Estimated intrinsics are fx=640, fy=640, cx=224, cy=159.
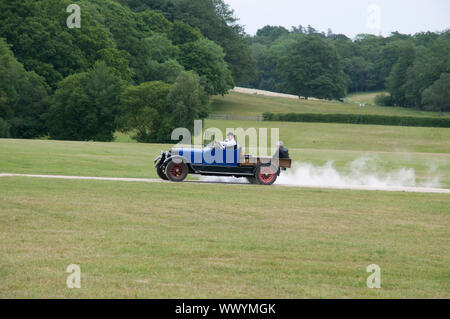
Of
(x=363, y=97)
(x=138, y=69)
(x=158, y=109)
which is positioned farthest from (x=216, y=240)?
(x=363, y=97)

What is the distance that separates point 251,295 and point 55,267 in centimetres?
304

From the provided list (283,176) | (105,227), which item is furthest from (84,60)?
(105,227)

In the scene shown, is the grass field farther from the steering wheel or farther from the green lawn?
the steering wheel

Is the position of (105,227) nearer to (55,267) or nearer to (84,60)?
(55,267)

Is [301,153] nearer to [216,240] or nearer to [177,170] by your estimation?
[177,170]

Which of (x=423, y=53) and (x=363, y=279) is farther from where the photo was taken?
(x=423, y=53)

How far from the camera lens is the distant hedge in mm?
80562

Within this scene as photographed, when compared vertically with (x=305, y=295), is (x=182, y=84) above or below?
above

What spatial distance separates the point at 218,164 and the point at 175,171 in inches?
62.3

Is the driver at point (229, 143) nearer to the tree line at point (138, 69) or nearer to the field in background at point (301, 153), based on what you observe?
the field in background at point (301, 153)

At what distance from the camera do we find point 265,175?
2194cm

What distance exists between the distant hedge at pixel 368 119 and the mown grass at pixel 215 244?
64749 millimetres
